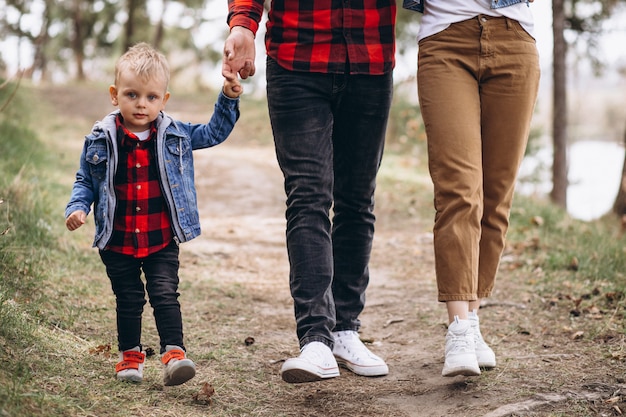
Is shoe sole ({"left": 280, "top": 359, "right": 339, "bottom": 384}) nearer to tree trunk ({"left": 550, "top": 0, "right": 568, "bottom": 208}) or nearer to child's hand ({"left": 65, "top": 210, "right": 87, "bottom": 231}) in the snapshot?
child's hand ({"left": 65, "top": 210, "right": 87, "bottom": 231})

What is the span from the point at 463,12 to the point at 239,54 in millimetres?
921

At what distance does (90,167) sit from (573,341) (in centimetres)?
248

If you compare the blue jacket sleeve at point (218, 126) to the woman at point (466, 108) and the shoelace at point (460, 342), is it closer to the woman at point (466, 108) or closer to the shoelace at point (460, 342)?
the woman at point (466, 108)

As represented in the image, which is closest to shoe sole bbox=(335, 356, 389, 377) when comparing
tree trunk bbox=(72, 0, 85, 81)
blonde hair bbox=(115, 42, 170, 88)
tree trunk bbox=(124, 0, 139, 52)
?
blonde hair bbox=(115, 42, 170, 88)

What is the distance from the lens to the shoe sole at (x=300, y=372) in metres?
2.51

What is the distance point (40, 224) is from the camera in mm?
4504

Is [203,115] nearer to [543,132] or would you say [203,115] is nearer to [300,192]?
[543,132]

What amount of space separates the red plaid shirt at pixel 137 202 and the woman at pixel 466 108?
1121 mm

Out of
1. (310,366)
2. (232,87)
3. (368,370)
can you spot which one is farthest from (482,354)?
(232,87)

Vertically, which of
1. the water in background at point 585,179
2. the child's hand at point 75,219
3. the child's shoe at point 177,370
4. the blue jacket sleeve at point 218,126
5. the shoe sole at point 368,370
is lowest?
the water in background at point 585,179

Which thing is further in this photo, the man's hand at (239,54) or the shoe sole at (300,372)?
the man's hand at (239,54)

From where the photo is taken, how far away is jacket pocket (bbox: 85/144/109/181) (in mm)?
2672

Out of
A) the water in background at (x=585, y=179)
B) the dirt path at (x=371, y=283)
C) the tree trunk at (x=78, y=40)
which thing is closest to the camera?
the dirt path at (x=371, y=283)

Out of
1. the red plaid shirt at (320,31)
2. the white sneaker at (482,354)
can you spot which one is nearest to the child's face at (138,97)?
the red plaid shirt at (320,31)
